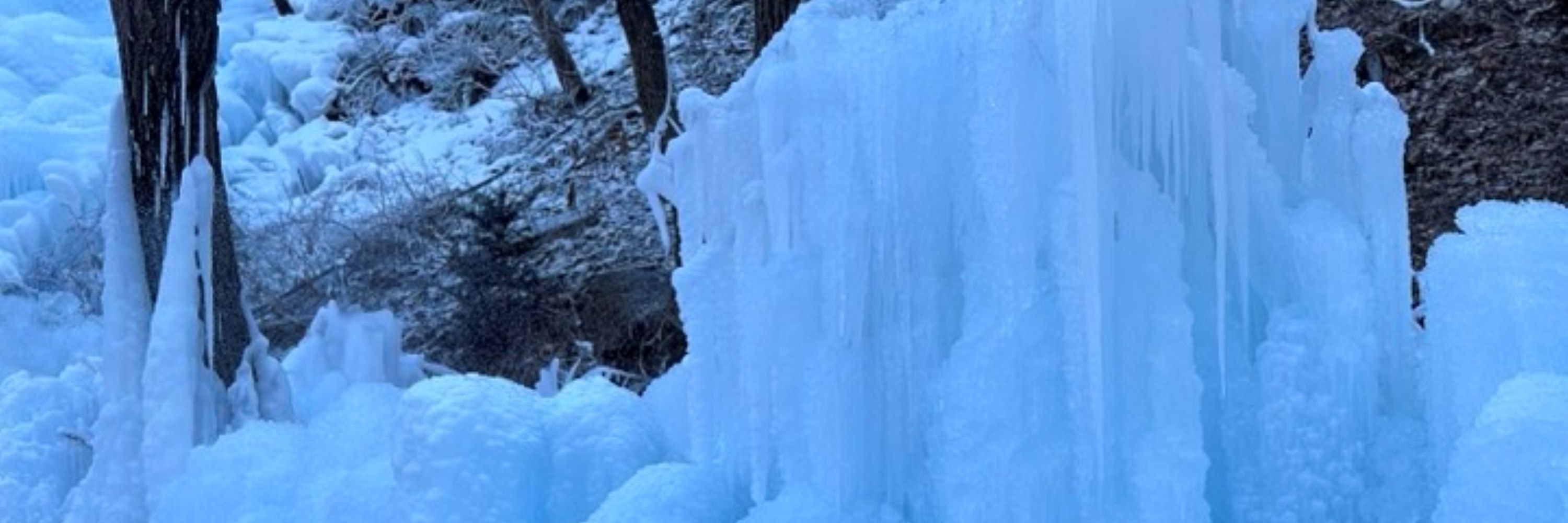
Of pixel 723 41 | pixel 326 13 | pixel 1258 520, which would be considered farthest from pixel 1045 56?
pixel 326 13

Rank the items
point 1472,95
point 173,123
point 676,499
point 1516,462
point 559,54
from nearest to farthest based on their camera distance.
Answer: point 1516,462, point 676,499, point 173,123, point 1472,95, point 559,54

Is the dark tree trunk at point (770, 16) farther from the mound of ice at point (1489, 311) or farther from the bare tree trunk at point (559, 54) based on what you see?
the bare tree trunk at point (559, 54)

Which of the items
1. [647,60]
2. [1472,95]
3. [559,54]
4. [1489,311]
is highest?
[559,54]

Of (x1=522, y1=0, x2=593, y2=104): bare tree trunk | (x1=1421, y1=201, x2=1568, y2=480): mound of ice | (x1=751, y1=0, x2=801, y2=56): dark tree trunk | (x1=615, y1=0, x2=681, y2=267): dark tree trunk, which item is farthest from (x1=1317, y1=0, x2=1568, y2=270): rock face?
(x1=522, y1=0, x2=593, y2=104): bare tree trunk

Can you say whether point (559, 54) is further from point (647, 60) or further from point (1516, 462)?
point (1516, 462)

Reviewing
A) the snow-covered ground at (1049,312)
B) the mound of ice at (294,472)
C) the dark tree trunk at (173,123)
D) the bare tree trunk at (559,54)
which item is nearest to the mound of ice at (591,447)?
the snow-covered ground at (1049,312)

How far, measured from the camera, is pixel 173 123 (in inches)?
200

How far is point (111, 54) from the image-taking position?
14.8m

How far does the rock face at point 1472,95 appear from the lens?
7484mm

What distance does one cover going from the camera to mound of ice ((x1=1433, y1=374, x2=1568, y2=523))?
7.32 feet

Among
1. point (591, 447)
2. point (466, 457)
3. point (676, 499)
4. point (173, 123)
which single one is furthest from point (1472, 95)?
point (466, 457)

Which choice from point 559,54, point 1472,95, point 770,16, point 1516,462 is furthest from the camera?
point 559,54

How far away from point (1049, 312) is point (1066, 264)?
0.12 m

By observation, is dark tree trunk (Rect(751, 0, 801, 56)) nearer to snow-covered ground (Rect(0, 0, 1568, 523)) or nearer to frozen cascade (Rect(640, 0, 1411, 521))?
snow-covered ground (Rect(0, 0, 1568, 523))
